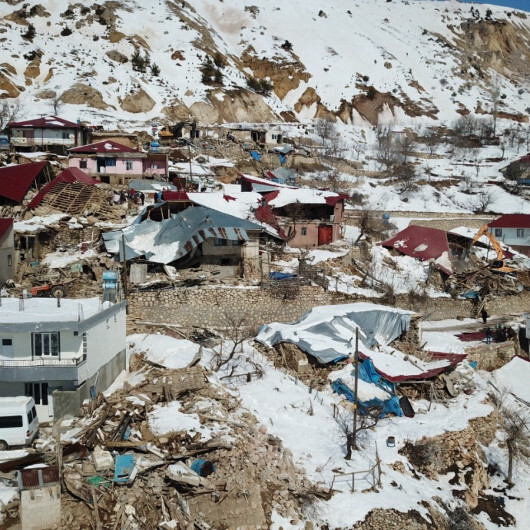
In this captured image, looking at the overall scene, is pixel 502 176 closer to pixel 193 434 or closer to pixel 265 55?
pixel 265 55

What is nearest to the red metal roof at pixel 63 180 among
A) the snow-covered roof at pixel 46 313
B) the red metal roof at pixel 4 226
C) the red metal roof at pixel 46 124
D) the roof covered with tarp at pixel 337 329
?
the red metal roof at pixel 4 226

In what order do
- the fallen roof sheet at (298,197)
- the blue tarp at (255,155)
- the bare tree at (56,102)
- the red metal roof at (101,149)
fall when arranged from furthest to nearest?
the bare tree at (56,102)
the blue tarp at (255,155)
the red metal roof at (101,149)
the fallen roof sheet at (298,197)

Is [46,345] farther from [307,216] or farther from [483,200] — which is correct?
[483,200]

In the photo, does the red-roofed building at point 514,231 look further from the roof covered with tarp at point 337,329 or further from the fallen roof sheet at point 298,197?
the roof covered with tarp at point 337,329

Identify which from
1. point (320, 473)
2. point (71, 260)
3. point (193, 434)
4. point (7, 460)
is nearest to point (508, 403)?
point (320, 473)

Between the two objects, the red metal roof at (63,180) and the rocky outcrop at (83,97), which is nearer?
the red metal roof at (63,180)

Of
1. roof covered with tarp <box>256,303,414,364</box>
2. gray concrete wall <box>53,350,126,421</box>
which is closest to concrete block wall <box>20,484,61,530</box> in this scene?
gray concrete wall <box>53,350,126,421</box>
